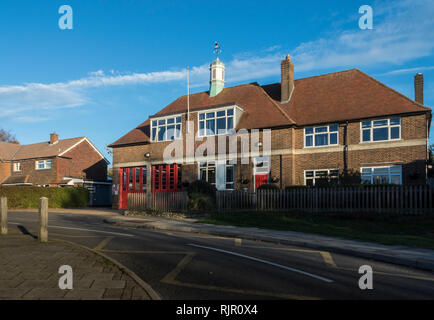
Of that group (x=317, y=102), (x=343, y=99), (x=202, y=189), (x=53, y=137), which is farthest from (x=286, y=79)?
(x=53, y=137)

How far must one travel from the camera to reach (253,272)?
7121 millimetres

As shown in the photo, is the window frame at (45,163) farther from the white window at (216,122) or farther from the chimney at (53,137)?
the white window at (216,122)

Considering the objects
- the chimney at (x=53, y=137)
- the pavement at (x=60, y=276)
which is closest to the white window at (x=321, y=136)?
the pavement at (x=60, y=276)

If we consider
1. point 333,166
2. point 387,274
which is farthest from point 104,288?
point 333,166


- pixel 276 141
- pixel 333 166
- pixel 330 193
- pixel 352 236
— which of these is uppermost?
pixel 276 141

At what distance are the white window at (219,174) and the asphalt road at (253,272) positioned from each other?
51.9ft

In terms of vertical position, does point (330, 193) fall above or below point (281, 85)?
below

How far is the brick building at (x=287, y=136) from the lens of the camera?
896 inches

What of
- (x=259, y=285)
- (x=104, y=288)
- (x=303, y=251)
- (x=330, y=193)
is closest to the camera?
(x=104, y=288)

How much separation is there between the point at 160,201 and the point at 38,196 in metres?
14.9

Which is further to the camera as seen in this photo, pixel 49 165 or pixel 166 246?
pixel 49 165

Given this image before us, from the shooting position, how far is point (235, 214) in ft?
64.2

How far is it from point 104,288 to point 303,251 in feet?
20.2

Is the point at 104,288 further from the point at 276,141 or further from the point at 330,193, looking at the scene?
the point at 276,141
